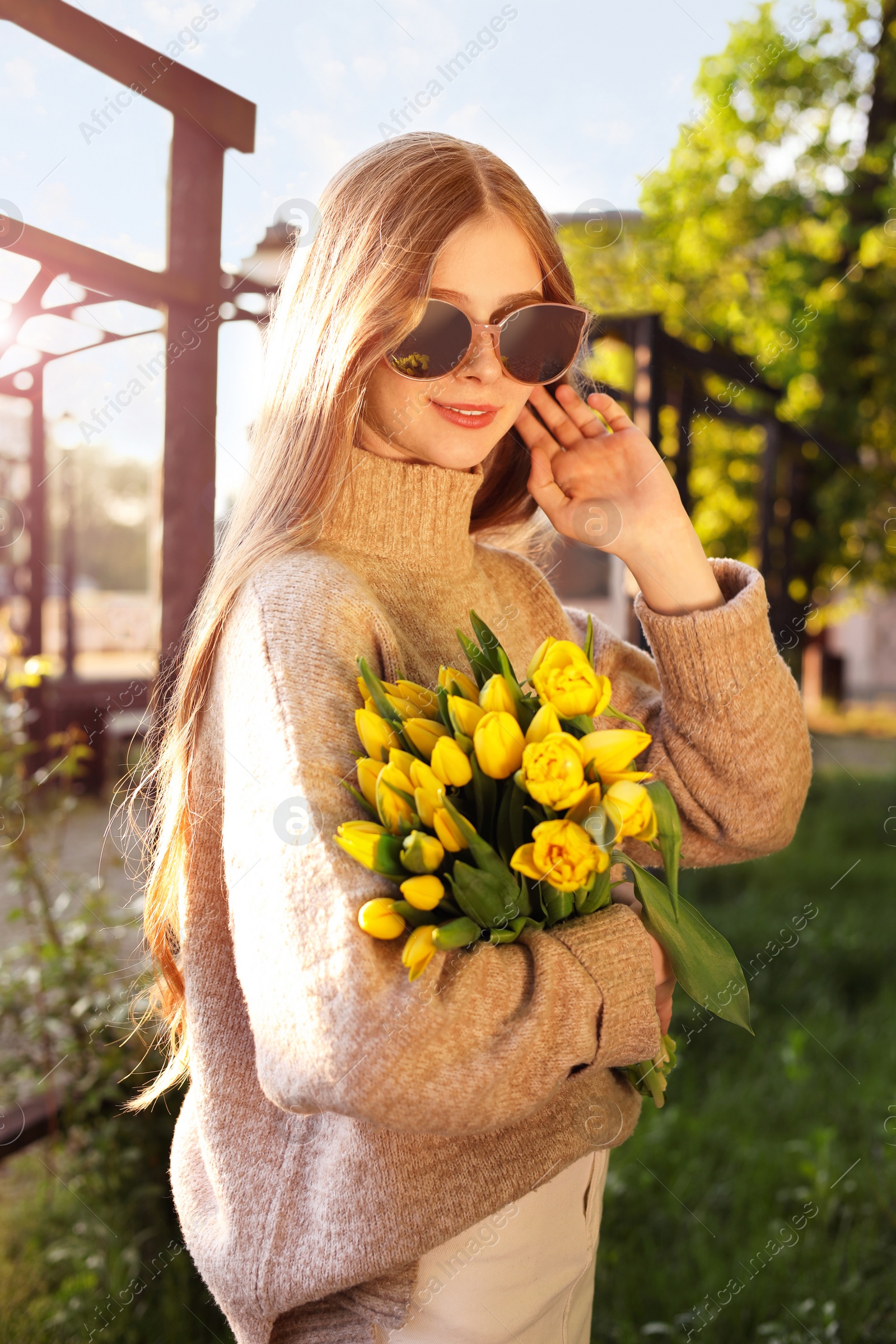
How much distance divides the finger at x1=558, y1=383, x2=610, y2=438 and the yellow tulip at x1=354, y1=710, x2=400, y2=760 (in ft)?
2.34

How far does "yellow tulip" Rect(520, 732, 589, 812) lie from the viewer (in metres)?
0.83

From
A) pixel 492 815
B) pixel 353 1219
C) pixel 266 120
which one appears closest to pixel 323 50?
pixel 266 120

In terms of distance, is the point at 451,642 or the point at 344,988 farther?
the point at 451,642

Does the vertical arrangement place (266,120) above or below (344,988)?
above

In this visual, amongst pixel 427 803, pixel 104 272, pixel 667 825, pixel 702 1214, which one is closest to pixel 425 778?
pixel 427 803

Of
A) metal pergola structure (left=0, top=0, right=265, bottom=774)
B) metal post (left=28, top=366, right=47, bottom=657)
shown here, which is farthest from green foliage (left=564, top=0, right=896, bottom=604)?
metal pergola structure (left=0, top=0, right=265, bottom=774)

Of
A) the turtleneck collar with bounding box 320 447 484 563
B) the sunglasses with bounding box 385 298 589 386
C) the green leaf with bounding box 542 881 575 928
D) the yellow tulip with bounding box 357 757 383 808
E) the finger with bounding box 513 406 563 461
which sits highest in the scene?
the sunglasses with bounding box 385 298 589 386

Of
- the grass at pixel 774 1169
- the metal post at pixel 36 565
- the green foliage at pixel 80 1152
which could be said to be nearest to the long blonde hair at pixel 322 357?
the green foliage at pixel 80 1152

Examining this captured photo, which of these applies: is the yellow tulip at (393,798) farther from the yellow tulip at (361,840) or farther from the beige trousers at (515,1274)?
the beige trousers at (515,1274)

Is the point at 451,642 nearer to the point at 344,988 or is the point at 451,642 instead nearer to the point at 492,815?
the point at 492,815

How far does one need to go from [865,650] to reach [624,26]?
13009 mm

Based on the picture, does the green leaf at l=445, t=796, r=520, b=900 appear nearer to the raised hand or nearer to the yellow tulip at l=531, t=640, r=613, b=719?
the yellow tulip at l=531, t=640, r=613, b=719

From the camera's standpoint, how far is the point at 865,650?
1423cm

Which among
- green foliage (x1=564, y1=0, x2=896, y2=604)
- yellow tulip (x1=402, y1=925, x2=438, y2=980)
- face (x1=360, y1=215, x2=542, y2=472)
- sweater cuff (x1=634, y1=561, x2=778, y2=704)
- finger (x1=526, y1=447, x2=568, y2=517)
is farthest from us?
green foliage (x1=564, y1=0, x2=896, y2=604)
